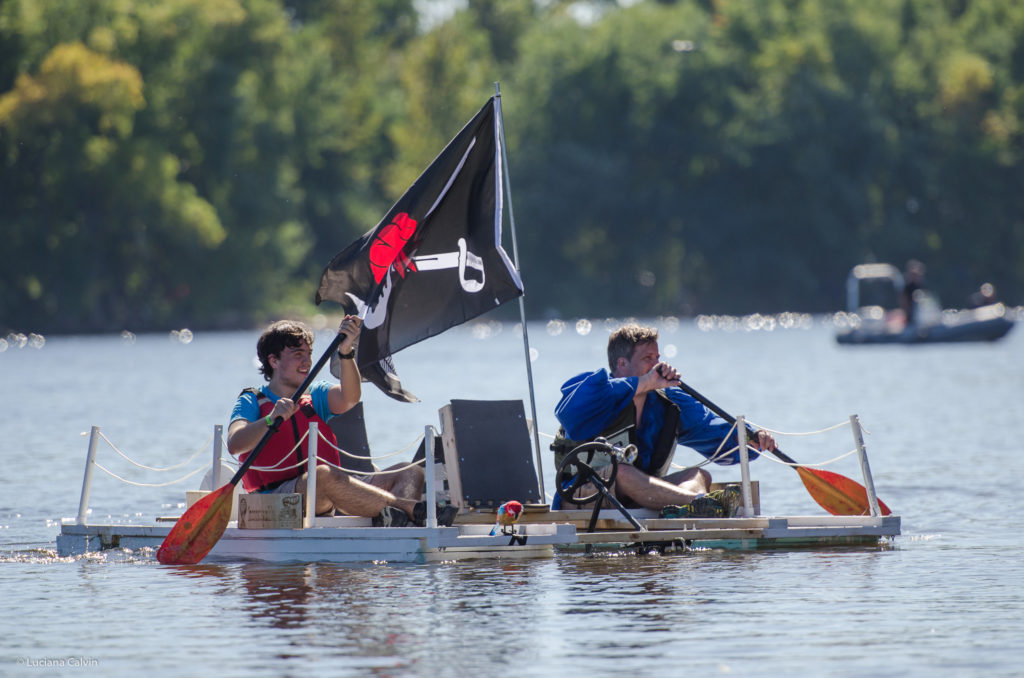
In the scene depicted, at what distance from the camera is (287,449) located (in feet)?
43.7

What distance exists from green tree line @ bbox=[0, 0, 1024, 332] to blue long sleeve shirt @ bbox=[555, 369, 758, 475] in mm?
60509

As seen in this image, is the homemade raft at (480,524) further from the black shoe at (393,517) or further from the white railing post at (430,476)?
the black shoe at (393,517)

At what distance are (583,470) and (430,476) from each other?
4.10 ft

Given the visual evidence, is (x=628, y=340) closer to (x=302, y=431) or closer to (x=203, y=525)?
(x=302, y=431)

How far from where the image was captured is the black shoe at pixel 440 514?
1327 cm

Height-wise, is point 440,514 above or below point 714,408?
below

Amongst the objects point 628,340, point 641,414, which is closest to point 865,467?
point 641,414

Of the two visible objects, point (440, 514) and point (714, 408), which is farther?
point (714, 408)

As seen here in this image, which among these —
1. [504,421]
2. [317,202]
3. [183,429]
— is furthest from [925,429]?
[317,202]

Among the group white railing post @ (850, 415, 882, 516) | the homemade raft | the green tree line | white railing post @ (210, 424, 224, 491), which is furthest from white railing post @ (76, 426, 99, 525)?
the green tree line

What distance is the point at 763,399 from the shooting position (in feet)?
121

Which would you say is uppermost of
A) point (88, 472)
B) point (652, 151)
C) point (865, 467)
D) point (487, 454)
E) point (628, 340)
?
point (652, 151)

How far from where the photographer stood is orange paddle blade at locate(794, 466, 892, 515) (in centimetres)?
1477

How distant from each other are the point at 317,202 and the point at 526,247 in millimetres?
10528
